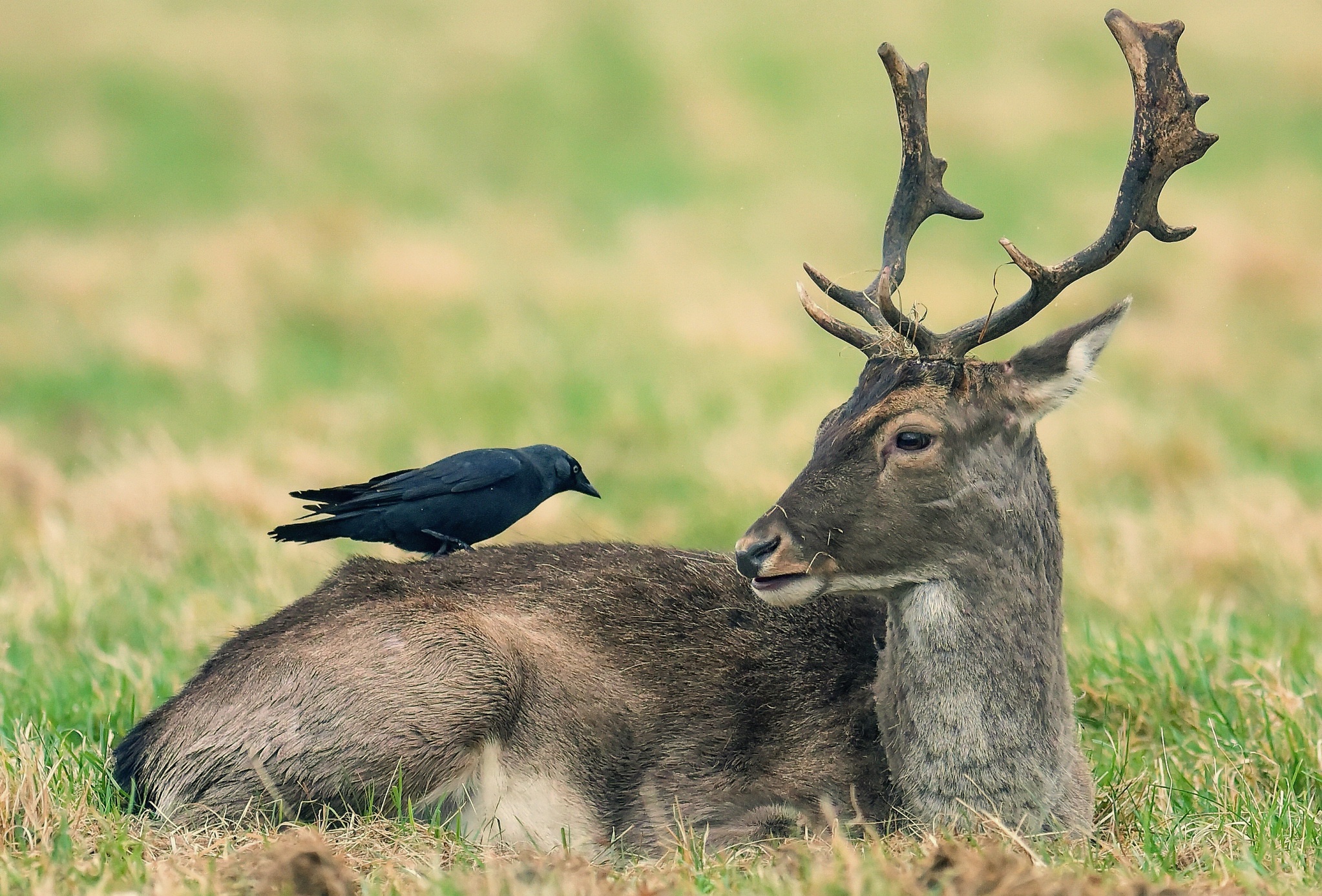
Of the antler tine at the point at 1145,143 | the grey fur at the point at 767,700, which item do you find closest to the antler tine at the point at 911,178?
the antler tine at the point at 1145,143

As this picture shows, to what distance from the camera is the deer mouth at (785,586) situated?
163 inches

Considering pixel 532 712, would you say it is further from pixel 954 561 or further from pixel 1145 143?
pixel 1145 143

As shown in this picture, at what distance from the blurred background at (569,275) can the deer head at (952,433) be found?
2.10m

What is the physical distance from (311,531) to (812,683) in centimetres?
139

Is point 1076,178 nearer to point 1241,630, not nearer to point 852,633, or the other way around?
point 1241,630

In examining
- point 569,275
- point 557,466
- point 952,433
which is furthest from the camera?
point 569,275

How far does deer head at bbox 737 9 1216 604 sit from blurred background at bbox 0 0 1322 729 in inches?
82.6

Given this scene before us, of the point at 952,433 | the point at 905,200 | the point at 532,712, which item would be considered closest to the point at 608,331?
the point at 905,200

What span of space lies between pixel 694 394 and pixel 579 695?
689 centimetres

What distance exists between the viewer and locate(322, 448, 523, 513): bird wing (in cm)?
466

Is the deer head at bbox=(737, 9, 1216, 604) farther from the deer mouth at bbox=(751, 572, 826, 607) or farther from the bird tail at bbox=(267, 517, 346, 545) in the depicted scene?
the bird tail at bbox=(267, 517, 346, 545)

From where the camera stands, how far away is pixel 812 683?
4566 mm

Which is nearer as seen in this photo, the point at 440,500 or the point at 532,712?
the point at 532,712

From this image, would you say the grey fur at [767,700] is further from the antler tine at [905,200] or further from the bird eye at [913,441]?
the antler tine at [905,200]
